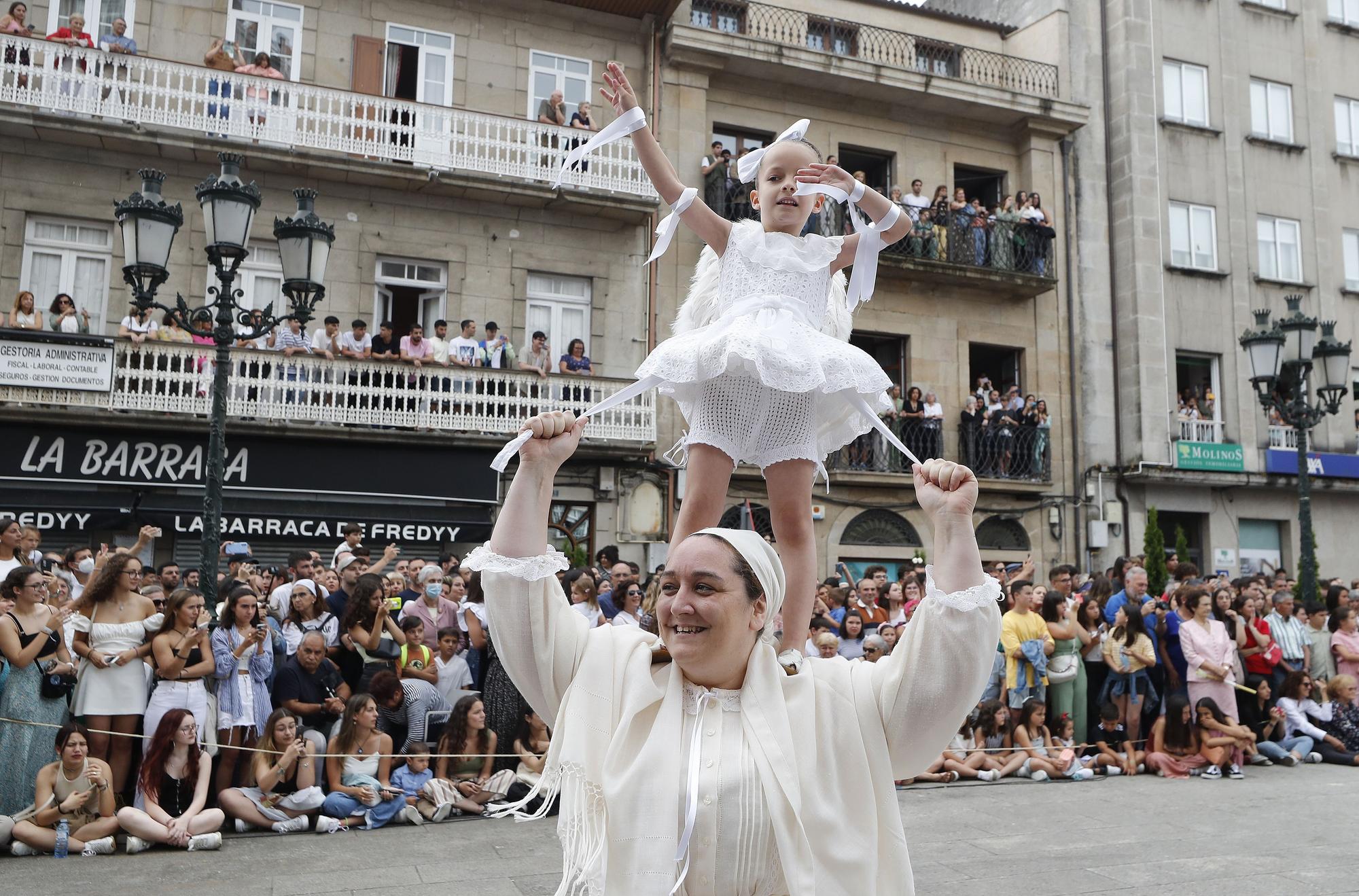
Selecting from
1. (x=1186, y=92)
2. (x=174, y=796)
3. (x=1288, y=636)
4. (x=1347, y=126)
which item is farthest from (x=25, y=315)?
Answer: (x=1347, y=126)

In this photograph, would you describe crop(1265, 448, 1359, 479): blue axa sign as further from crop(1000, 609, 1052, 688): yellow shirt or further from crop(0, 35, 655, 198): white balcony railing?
crop(1000, 609, 1052, 688): yellow shirt

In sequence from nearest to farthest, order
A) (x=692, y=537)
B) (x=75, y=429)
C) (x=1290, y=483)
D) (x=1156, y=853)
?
(x=692, y=537), (x=1156, y=853), (x=75, y=429), (x=1290, y=483)

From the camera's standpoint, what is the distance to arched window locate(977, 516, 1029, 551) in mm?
19172

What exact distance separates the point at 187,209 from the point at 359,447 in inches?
167

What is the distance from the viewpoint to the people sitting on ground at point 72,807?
6.09 metres

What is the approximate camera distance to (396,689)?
771 cm

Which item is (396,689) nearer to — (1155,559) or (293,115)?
(293,115)

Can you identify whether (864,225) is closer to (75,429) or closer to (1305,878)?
(1305,878)

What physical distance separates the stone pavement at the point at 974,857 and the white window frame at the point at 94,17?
1334cm

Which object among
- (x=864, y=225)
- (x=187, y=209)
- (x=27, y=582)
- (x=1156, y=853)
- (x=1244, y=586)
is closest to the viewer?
(x=864, y=225)

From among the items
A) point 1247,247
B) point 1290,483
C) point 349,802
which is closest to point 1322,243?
point 1247,247

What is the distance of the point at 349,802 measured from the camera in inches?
275

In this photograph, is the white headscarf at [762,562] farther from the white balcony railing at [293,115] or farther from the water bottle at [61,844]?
the white balcony railing at [293,115]

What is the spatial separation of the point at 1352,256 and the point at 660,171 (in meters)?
23.7
